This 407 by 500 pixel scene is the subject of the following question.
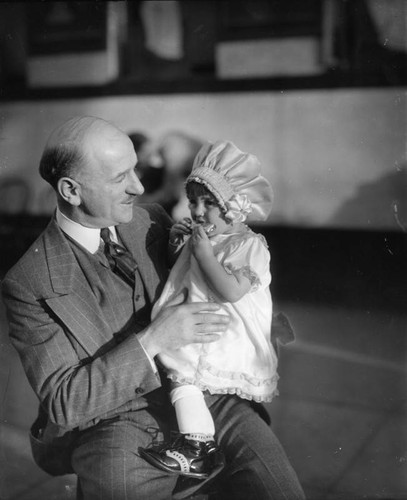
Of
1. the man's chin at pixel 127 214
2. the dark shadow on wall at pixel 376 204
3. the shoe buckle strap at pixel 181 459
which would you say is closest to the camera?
the shoe buckle strap at pixel 181 459

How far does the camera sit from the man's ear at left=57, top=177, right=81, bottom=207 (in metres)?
2.07

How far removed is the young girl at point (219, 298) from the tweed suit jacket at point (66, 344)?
15 centimetres

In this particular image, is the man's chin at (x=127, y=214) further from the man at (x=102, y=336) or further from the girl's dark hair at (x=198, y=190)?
the girl's dark hair at (x=198, y=190)

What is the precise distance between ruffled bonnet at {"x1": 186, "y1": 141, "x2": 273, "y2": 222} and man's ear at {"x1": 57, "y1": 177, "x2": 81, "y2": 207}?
0.36 metres

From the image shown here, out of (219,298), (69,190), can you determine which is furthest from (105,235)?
(219,298)

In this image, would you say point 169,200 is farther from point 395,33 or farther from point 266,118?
point 395,33

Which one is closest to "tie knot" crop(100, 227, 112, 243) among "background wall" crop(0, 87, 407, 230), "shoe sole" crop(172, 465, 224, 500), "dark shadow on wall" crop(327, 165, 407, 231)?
"background wall" crop(0, 87, 407, 230)

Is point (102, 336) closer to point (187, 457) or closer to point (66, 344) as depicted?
point (66, 344)

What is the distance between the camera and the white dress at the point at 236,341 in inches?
81.8

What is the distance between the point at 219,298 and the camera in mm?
2088

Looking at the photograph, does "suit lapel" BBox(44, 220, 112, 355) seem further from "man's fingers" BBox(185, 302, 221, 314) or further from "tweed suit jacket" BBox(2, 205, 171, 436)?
"man's fingers" BBox(185, 302, 221, 314)

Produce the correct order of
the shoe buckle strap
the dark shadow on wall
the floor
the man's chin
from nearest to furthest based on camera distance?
the shoe buckle strap
the man's chin
the floor
the dark shadow on wall

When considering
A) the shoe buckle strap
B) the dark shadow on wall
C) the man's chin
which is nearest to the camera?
the shoe buckle strap

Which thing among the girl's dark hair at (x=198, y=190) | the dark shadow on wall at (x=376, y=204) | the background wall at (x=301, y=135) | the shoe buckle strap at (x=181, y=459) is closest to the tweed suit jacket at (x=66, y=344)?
the shoe buckle strap at (x=181, y=459)
